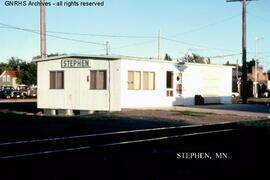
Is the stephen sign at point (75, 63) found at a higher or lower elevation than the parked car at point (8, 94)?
higher

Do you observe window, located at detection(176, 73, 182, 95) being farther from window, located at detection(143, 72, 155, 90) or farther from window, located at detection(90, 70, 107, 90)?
window, located at detection(90, 70, 107, 90)

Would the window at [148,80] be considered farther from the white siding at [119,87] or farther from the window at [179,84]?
the window at [179,84]

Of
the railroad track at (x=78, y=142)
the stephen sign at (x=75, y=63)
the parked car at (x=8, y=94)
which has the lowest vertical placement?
the railroad track at (x=78, y=142)

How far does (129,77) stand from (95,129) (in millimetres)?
11681

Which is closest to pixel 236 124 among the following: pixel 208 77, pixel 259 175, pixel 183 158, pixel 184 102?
pixel 183 158

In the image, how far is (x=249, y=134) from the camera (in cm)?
1489

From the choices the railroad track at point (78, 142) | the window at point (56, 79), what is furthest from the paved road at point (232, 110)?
the railroad track at point (78, 142)

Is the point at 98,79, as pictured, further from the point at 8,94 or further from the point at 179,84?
the point at 8,94

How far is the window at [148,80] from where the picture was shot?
1113 inches

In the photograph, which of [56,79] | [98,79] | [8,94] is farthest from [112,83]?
[8,94]

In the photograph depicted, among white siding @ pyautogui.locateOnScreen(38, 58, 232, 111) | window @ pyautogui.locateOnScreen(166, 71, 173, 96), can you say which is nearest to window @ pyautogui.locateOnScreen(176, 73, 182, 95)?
white siding @ pyautogui.locateOnScreen(38, 58, 232, 111)

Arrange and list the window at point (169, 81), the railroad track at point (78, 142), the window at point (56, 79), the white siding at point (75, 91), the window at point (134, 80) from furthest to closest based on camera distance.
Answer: the window at point (169, 81), the window at point (56, 79), the window at point (134, 80), the white siding at point (75, 91), the railroad track at point (78, 142)

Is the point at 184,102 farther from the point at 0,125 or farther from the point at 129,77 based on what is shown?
the point at 0,125

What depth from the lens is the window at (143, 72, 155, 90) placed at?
2826 cm
